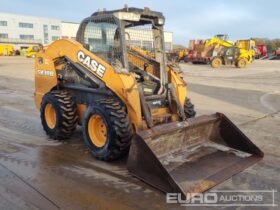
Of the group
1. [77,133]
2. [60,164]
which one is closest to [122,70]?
[60,164]

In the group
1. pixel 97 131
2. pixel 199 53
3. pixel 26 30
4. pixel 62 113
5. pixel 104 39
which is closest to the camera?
Result: pixel 97 131

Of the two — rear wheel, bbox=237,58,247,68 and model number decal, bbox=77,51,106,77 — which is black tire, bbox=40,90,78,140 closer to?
model number decal, bbox=77,51,106,77

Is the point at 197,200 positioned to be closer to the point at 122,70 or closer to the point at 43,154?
the point at 122,70

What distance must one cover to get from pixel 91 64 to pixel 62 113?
3.42 ft

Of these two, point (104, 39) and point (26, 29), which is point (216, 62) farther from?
point (26, 29)

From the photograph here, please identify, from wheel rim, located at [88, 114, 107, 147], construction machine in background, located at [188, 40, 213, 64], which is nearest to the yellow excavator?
construction machine in background, located at [188, 40, 213, 64]

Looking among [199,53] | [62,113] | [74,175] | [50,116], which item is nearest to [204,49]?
[199,53]

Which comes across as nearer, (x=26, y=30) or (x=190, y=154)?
(x=190, y=154)

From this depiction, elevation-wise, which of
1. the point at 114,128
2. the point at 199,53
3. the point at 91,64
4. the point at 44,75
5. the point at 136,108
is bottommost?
the point at 114,128

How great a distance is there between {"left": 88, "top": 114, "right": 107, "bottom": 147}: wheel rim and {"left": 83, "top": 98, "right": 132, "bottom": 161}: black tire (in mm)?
161

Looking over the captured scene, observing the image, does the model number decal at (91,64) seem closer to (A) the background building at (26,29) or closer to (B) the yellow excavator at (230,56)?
(B) the yellow excavator at (230,56)

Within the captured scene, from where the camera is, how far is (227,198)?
12.1ft

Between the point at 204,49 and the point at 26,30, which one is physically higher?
the point at 26,30

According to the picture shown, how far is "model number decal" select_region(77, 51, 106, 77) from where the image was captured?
191 inches
